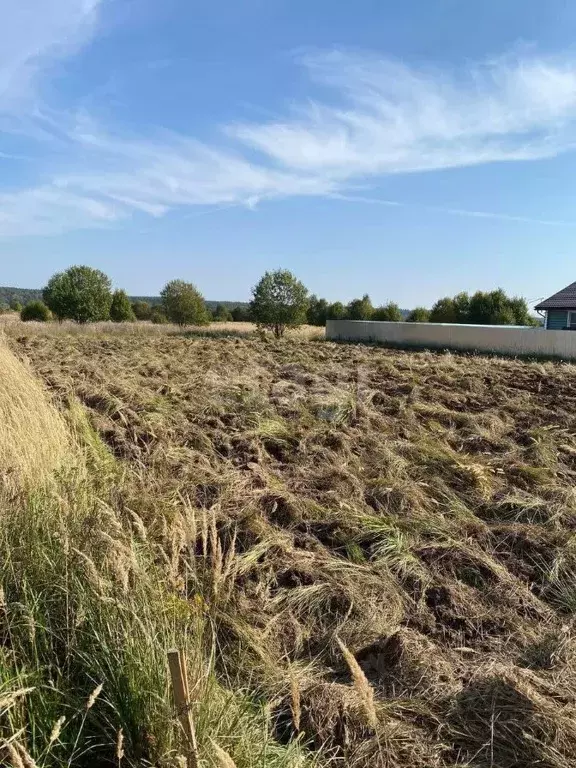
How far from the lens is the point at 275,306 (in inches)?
1287

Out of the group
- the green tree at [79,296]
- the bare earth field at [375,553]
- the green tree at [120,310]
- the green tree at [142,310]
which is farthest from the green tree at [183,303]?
the bare earth field at [375,553]

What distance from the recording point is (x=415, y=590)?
3.37m

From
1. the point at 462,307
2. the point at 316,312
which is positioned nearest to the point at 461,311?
the point at 462,307

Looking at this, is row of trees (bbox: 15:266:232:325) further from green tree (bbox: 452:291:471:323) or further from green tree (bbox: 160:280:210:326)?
green tree (bbox: 452:291:471:323)

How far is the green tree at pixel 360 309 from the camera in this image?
4119 cm

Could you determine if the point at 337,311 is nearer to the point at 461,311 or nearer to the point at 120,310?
the point at 461,311

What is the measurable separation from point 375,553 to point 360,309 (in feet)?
127

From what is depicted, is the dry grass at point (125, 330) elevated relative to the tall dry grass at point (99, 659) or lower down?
elevated

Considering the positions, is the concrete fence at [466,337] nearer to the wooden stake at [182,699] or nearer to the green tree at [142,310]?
the wooden stake at [182,699]

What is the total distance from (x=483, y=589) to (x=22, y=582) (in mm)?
2586

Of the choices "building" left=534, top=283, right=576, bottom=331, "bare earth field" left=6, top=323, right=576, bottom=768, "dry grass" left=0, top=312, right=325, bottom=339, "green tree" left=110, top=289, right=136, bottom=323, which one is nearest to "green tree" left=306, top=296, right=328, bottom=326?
"dry grass" left=0, top=312, right=325, bottom=339

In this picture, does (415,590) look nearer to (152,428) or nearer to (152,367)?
(152,428)

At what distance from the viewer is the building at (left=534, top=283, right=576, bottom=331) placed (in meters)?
26.6

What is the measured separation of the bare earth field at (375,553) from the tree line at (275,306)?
995 inches
